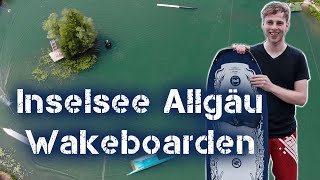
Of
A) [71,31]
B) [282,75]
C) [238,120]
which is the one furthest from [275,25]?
[71,31]

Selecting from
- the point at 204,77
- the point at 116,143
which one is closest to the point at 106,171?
the point at 116,143

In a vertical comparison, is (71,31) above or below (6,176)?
above

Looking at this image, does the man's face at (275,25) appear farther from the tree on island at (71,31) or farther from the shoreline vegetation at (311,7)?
the tree on island at (71,31)

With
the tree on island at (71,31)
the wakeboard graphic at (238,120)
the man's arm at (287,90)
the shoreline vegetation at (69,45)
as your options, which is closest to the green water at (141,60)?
the shoreline vegetation at (69,45)

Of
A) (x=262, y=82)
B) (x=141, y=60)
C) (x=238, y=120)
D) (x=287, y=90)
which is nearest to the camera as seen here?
(x=287, y=90)

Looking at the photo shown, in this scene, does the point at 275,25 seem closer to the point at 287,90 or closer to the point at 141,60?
the point at 287,90

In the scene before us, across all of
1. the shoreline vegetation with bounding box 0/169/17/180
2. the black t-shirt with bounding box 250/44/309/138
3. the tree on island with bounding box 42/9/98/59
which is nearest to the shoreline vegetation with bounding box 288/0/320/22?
the black t-shirt with bounding box 250/44/309/138
